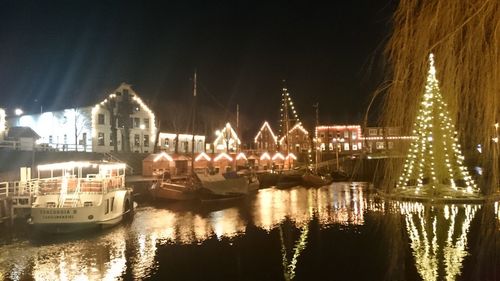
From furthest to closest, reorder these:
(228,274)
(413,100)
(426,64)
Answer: (228,274)
(413,100)
(426,64)

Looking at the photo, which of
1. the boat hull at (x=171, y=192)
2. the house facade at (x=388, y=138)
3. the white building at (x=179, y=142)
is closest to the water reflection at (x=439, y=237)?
the house facade at (x=388, y=138)

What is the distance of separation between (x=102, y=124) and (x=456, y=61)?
58.5 metres

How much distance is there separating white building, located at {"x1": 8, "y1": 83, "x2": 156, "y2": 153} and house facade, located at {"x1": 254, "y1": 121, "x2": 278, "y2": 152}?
32.9 m

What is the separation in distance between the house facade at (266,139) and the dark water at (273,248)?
64214 mm

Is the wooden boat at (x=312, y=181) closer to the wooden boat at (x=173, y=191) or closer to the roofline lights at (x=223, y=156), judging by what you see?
A: the roofline lights at (x=223, y=156)

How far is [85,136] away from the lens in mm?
60188

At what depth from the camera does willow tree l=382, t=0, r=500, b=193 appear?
7.14 metres

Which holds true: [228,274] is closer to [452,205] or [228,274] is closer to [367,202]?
[452,205]

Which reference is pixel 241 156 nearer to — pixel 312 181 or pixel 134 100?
pixel 312 181

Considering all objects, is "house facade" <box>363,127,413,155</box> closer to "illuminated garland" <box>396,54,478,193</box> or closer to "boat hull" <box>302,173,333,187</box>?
"illuminated garland" <box>396,54,478,193</box>

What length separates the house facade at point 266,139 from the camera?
96438 millimetres

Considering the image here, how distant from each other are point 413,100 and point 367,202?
31120 mm

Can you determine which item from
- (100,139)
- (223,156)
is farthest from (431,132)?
(223,156)

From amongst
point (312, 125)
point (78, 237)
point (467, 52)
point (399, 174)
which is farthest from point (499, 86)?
point (312, 125)
